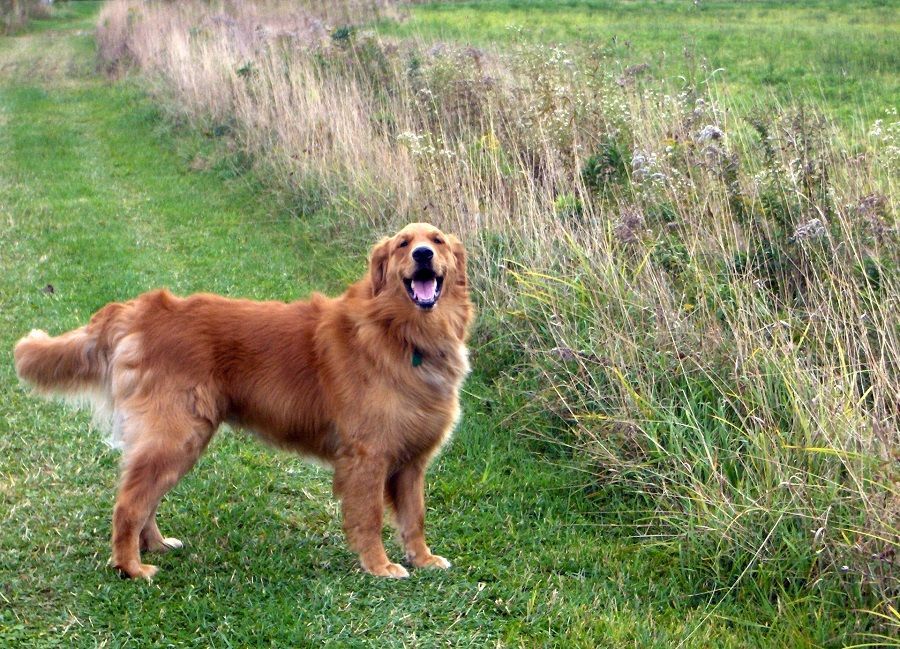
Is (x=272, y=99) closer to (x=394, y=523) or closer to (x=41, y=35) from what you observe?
(x=394, y=523)

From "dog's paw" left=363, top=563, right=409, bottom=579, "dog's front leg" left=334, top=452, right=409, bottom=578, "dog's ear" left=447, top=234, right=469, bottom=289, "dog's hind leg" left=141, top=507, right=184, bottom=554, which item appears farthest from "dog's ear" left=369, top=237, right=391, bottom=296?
"dog's hind leg" left=141, top=507, right=184, bottom=554

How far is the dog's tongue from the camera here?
4438mm

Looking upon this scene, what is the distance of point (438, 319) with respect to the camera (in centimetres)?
450

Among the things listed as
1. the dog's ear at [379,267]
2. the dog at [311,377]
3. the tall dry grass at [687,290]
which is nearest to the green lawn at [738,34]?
the tall dry grass at [687,290]

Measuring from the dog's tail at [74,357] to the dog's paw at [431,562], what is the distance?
5.16 feet

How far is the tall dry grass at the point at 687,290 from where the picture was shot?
4.16 meters

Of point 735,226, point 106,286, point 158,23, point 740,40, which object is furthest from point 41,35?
point 735,226

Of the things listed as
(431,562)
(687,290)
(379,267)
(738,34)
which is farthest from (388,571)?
(738,34)

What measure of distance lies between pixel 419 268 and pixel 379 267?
10.1 inches

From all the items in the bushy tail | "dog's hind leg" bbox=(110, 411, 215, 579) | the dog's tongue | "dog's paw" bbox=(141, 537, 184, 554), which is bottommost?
"dog's paw" bbox=(141, 537, 184, 554)

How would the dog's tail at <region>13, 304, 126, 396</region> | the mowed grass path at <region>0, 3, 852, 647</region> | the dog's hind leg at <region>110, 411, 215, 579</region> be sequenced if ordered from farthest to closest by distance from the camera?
the dog's tail at <region>13, 304, 126, 396</region>
the dog's hind leg at <region>110, 411, 215, 579</region>
the mowed grass path at <region>0, 3, 852, 647</region>

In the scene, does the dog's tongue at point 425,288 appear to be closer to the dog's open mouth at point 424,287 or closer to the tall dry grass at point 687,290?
the dog's open mouth at point 424,287

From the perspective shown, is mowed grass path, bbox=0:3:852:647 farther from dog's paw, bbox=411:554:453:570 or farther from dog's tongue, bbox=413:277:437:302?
dog's tongue, bbox=413:277:437:302

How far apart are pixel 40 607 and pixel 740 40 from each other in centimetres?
1842
